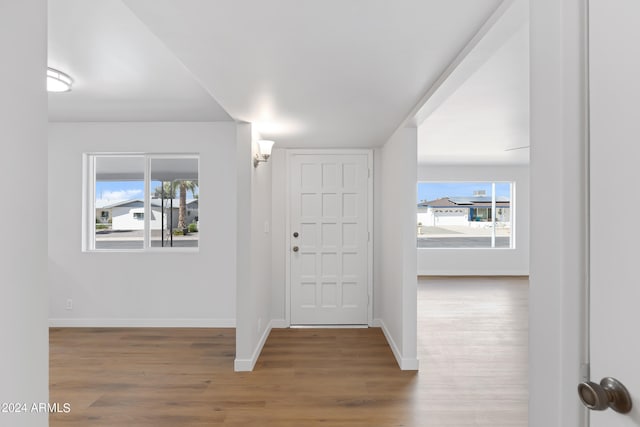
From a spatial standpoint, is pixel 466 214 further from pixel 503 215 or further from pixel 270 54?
pixel 270 54

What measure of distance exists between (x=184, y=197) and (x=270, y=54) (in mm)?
3078

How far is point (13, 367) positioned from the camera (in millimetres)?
813

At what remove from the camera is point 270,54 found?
1.92 m

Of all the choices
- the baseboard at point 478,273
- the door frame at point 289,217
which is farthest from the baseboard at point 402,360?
the baseboard at point 478,273

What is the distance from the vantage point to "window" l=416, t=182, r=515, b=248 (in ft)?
26.8

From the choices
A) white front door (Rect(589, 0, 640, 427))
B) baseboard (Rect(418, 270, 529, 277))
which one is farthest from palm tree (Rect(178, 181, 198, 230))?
baseboard (Rect(418, 270, 529, 277))

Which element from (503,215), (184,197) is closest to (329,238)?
(184,197)

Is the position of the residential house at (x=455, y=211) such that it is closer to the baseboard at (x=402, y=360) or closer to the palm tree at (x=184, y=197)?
the baseboard at (x=402, y=360)

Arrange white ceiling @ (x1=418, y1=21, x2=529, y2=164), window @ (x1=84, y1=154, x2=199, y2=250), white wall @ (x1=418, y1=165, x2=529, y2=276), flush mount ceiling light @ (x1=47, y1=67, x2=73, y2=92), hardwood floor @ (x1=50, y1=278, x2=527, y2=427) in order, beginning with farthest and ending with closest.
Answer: white wall @ (x1=418, y1=165, x2=529, y2=276)
window @ (x1=84, y1=154, x2=199, y2=250)
flush mount ceiling light @ (x1=47, y1=67, x2=73, y2=92)
hardwood floor @ (x1=50, y1=278, x2=527, y2=427)
white ceiling @ (x1=418, y1=21, x2=529, y2=164)

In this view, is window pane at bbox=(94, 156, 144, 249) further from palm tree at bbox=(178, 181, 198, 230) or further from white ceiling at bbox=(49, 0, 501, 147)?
white ceiling at bbox=(49, 0, 501, 147)

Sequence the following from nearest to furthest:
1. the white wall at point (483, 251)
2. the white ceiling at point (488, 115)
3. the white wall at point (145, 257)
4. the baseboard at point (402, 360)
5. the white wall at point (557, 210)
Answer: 1. the white wall at point (557, 210)
2. the white ceiling at point (488, 115)
3. the baseboard at point (402, 360)
4. the white wall at point (145, 257)
5. the white wall at point (483, 251)

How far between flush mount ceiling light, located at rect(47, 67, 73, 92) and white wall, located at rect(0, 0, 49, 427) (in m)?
2.30

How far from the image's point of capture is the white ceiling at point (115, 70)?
6.53ft

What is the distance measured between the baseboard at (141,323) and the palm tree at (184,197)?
113 centimetres
